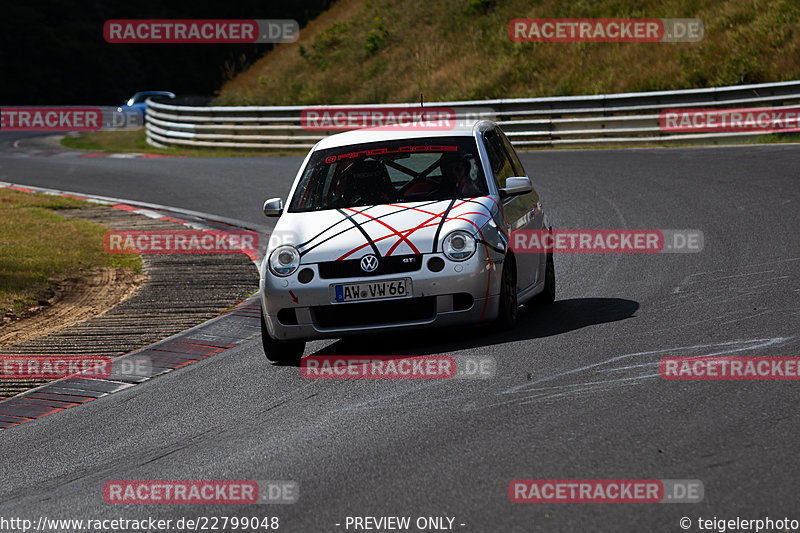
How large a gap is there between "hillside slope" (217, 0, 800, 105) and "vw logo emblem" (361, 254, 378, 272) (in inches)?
752

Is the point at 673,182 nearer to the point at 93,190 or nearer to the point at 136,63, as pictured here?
the point at 93,190

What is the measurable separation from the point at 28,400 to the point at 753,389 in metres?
4.76

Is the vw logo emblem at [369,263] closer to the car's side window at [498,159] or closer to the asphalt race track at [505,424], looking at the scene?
the asphalt race track at [505,424]

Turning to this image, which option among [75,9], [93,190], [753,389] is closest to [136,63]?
[75,9]

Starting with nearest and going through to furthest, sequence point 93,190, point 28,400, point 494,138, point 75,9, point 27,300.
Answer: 1. point 28,400
2. point 494,138
3. point 27,300
4. point 93,190
5. point 75,9

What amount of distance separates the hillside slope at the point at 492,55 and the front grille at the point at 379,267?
1898 cm

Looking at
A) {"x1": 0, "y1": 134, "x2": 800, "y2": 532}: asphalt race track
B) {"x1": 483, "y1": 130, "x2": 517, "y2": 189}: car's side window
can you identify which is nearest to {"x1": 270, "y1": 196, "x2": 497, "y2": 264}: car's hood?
{"x1": 483, "y1": 130, "x2": 517, "y2": 189}: car's side window

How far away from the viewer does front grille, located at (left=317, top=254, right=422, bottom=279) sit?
25.1 ft

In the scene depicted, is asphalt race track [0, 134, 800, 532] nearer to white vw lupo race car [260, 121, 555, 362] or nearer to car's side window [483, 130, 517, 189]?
white vw lupo race car [260, 121, 555, 362]

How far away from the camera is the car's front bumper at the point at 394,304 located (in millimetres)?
7641

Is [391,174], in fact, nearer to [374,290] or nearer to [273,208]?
[273,208]

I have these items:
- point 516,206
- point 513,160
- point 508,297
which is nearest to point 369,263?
point 508,297

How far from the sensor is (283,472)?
5.41 metres

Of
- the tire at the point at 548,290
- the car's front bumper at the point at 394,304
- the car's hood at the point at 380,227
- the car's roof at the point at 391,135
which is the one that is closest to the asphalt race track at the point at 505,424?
the tire at the point at 548,290
